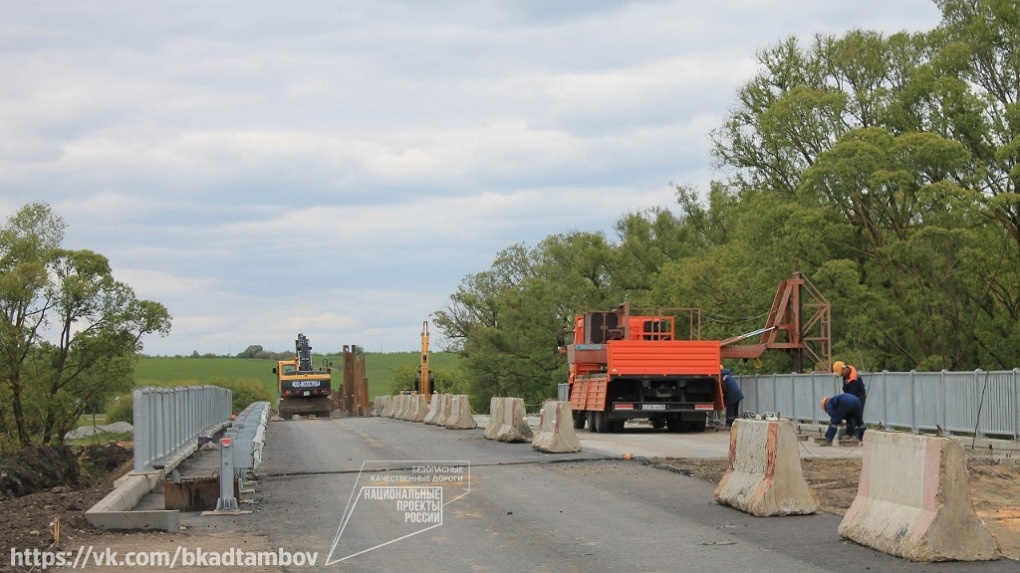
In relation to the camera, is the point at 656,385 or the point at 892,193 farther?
the point at 892,193

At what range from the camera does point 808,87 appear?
5241 centimetres

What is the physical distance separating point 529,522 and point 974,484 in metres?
6.49

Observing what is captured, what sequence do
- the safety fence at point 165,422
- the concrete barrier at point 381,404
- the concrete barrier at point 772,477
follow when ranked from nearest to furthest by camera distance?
the concrete barrier at point 772,477 → the safety fence at point 165,422 → the concrete barrier at point 381,404

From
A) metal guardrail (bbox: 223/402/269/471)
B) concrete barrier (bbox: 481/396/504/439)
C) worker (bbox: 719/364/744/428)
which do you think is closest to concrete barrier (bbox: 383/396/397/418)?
worker (bbox: 719/364/744/428)

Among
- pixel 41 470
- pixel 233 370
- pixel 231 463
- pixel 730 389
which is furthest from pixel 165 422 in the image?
pixel 233 370

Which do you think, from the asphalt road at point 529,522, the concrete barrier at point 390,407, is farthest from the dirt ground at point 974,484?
the concrete barrier at point 390,407

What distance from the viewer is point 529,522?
11.9 meters

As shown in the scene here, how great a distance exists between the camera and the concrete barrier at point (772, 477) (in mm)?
12039

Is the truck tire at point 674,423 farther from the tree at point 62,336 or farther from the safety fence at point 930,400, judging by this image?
the tree at point 62,336

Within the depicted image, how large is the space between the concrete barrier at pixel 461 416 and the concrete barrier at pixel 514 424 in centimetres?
887

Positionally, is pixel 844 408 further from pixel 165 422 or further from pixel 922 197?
pixel 922 197

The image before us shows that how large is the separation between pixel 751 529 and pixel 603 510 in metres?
2.01

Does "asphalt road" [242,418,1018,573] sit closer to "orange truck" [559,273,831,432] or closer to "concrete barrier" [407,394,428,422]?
"orange truck" [559,273,831,432]

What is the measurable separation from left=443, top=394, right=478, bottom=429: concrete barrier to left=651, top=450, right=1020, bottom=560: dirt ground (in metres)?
16.5
